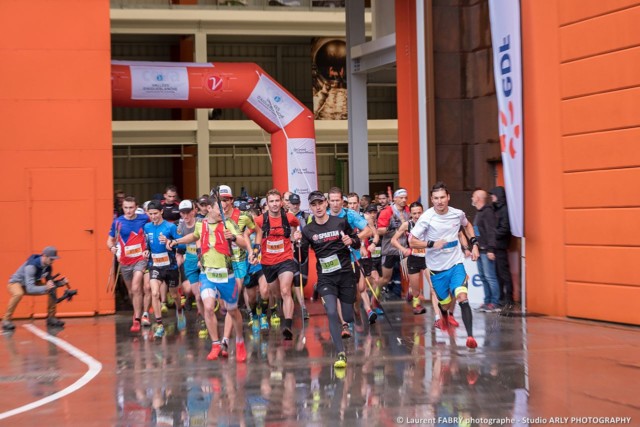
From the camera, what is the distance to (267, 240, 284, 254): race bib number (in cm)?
1383

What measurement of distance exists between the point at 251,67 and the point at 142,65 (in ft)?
8.79

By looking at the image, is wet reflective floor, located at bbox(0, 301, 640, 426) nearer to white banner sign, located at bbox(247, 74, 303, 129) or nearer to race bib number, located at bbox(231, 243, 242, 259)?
race bib number, located at bbox(231, 243, 242, 259)

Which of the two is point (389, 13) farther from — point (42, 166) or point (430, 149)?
point (42, 166)

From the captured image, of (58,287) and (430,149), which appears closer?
(58,287)

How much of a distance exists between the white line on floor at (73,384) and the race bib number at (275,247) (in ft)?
9.44

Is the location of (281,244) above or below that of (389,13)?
below

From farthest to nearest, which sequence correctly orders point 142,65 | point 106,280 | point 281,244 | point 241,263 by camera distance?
point 142,65, point 106,280, point 241,263, point 281,244

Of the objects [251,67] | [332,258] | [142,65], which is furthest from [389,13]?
[332,258]

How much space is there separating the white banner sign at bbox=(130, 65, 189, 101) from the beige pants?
6.25 metres

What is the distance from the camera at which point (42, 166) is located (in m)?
17.7

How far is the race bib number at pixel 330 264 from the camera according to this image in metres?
11.9

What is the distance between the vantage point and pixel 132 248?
15.7m

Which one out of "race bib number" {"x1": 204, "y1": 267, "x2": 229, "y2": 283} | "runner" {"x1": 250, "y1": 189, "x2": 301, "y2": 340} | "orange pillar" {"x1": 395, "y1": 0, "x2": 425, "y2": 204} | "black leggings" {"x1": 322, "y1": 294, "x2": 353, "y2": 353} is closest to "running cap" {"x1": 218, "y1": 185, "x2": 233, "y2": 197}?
"runner" {"x1": 250, "y1": 189, "x2": 301, "y2": 340}

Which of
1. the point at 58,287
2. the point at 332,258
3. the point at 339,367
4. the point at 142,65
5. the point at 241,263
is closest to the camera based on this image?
the point at 339,367
